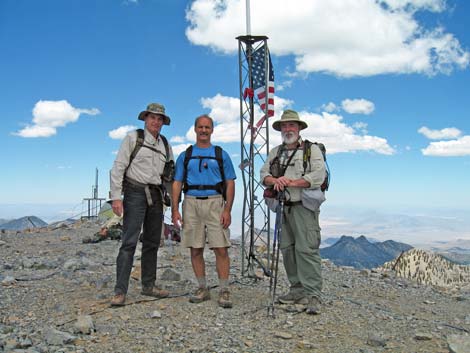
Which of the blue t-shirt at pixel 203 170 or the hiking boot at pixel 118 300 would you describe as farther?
the hiking boot at pixel 118 300

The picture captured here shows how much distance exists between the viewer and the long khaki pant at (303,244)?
6004mm

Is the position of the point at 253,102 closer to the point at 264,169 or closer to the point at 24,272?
the point at 264,169

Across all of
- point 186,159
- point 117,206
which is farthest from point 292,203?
point 117,206

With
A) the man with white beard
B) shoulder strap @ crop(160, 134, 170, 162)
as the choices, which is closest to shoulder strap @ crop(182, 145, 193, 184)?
shoulder strap @ crop(160, 134, 170, 162)

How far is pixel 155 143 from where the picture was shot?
6129 millimetres

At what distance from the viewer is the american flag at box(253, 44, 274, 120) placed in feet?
27.0

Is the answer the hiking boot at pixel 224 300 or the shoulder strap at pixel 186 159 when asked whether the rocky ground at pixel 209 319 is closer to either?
the hiking boot at pixel 224 300

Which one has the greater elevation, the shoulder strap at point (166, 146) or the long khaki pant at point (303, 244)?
the shoulder strap at point (166, 146)

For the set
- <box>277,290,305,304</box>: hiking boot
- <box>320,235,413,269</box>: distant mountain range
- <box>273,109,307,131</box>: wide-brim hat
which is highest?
<box>273,109,307,131</box>: wide-brim hat

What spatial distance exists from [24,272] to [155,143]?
17.1ft

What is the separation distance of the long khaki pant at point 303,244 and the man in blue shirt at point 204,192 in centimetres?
84

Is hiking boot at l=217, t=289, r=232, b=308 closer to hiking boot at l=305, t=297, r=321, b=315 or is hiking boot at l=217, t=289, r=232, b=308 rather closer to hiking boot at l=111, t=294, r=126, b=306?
hiking boot at l=305, t=297, r=321, b=315

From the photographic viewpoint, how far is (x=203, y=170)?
5961 mm

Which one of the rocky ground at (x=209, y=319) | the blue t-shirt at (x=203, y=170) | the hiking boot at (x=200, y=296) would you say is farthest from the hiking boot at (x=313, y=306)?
the blue t-shirt at (x=203, y=170)
